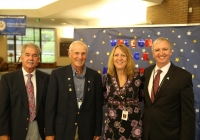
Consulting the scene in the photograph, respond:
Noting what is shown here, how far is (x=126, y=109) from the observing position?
234cm

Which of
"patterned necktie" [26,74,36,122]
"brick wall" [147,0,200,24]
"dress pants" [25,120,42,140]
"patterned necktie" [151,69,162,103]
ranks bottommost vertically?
"dress pants" [25,120,42,140]

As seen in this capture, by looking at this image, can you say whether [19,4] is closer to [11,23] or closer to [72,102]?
[11,23]

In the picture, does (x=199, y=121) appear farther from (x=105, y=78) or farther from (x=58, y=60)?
(x=58, y=60)

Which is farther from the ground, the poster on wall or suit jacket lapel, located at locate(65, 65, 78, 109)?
the poster on wall

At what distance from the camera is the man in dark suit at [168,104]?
6.93ft

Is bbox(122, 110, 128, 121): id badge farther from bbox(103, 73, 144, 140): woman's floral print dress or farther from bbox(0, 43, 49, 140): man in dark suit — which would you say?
bbox(0, 43, 49, 140): man in dark suit

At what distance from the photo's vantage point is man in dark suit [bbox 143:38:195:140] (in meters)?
2.11

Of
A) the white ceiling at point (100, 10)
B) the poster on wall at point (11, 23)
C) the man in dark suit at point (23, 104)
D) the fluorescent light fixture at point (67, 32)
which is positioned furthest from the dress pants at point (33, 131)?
the fluorescent light fixture at point (67, 32)

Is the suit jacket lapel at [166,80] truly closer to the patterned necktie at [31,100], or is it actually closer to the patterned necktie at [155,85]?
the patterned necktie at [155,85]

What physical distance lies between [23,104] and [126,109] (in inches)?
43.2

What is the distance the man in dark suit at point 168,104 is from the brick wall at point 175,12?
468 centimetres

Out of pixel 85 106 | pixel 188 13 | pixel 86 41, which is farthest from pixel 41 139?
pixel 188 13

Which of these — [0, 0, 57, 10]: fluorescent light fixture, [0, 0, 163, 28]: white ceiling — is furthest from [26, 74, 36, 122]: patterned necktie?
[0, 0, 57, 10]: fluorescent light fixture

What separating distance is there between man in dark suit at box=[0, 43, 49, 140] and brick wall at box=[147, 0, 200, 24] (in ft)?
17.5
